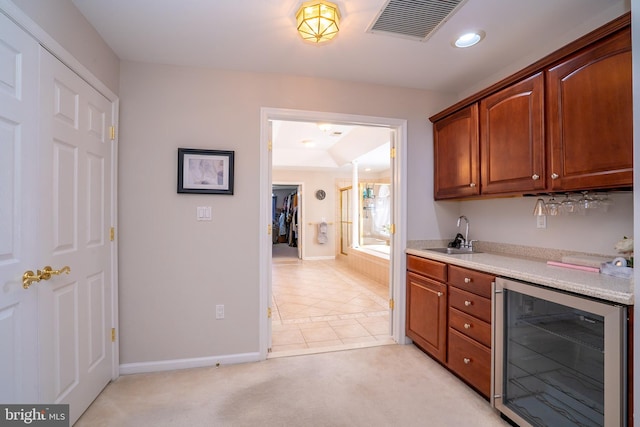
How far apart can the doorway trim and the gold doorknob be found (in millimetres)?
1326

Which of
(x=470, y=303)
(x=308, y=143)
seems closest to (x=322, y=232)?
(x=308, y=143)

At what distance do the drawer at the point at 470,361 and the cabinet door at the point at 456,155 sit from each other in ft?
3.71

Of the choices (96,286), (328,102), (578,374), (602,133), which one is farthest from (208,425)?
(602,133)

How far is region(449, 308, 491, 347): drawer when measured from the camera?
1.94 metres

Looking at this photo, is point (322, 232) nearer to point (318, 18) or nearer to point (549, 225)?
point (549, 225)

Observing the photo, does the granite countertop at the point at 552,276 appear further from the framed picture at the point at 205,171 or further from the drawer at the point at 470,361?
the framed picture at the point at 205,171

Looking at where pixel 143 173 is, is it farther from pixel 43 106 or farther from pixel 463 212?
pixel 463 212

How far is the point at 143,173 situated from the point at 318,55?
163 centimetres

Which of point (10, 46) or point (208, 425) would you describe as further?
point (208, 425)

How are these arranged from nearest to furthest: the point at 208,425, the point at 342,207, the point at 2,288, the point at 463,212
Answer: the point at 2,288 < the point at 208,425 < the point at 463,212 < the point at 342,207

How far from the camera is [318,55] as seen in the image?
226 cm

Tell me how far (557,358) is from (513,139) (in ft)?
4.51

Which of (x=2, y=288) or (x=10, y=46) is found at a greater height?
(x=10, y=46)

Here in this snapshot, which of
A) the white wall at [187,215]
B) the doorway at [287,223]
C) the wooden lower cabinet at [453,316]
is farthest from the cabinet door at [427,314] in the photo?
the doorway at [287,223]
